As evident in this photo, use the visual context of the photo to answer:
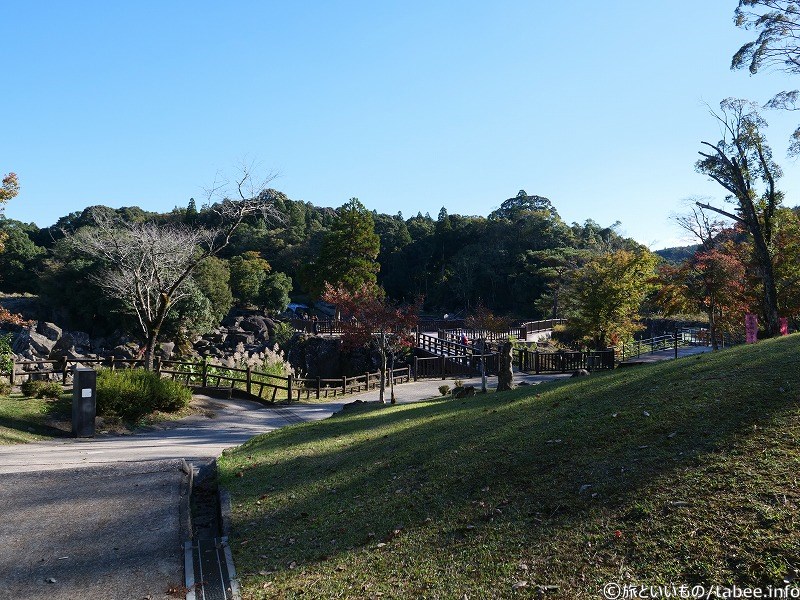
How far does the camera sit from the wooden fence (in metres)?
20.0

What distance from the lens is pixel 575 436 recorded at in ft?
22.6

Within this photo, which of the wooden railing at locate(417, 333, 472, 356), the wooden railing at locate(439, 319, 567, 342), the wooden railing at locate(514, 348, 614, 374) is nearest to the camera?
the wooden railing at locate(514, 348, 614, 374)

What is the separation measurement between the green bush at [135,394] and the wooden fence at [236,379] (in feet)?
8.32

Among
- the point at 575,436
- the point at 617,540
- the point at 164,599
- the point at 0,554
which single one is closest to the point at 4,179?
the point at 0,554

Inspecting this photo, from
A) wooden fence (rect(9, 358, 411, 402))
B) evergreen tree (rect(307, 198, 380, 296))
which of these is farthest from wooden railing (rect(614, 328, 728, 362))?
evergreen tree (rect(307, 198, 380, 296))

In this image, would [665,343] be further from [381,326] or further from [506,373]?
[381,326]

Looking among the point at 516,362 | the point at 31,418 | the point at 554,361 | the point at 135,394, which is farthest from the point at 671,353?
the point at 31,418

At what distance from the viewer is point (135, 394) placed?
1562 centimetres

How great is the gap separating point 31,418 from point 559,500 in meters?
14.2

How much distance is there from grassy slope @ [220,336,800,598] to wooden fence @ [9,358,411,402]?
10.9 m

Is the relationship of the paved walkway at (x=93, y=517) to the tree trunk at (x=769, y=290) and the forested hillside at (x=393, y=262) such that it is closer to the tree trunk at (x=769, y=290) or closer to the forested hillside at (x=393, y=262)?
the tree trunk at (x=769, y=290)

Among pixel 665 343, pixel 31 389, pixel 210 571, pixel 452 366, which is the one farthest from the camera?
pixel 665 343

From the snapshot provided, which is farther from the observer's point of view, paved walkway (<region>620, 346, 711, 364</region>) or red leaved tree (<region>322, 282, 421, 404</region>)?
paved walkway (<region>620, 346, 711, 364</region>)

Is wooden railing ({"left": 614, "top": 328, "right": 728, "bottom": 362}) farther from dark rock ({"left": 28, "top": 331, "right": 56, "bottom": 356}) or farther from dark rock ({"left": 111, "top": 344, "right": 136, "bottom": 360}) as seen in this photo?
dark rock ({"left": 28, "top": 331, "right": 56, "bottom": 356})
